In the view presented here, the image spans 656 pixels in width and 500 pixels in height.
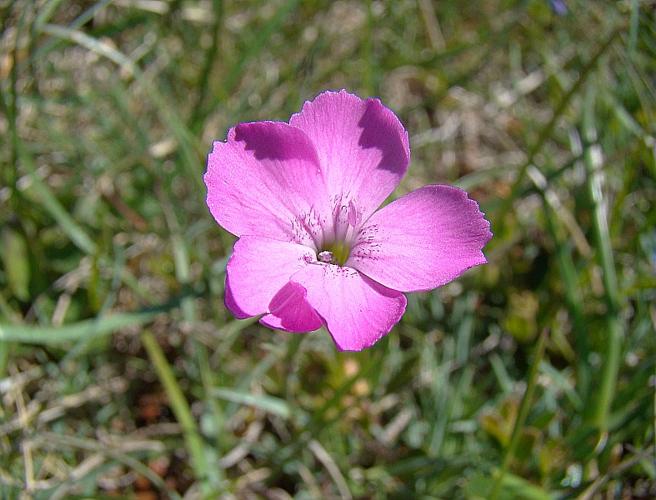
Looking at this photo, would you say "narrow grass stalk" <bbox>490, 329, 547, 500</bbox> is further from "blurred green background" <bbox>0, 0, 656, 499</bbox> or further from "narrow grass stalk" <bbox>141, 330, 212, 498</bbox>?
"narrow grass stalk" <bbox>141, 330, 212, 498</bbox>

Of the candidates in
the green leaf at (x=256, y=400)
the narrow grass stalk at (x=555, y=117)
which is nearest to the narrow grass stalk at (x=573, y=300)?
the narrow grass stalk at (x=555, y=117)

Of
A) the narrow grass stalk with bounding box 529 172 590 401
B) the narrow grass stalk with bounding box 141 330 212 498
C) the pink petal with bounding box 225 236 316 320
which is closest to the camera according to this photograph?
the pink petal with bounding box 225 236 316 320

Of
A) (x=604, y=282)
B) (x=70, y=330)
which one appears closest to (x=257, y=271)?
(x=70, y=330)

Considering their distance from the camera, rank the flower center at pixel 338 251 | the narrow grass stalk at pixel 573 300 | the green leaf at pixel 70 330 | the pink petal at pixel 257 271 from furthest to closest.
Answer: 1. the narrow grass stalk at pixel 573 300
2. the green leaf at pixel 70 330
3. the flower center at pixel 338 251
4. the pink petal at pixel 257 271

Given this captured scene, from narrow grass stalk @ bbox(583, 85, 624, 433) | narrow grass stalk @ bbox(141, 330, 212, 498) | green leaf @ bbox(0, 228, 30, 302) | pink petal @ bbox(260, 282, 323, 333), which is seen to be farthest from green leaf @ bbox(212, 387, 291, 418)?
narrow grass stalk @ bbox(583, 85, 624, 433)

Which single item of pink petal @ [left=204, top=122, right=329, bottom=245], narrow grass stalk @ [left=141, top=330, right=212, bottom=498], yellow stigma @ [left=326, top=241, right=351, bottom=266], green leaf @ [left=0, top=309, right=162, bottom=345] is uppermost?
pink petal @ [left=204, top=122, right=329, bottom=245]

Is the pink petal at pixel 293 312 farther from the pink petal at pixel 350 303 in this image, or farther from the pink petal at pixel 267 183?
the pink petal at pixel 267 183
